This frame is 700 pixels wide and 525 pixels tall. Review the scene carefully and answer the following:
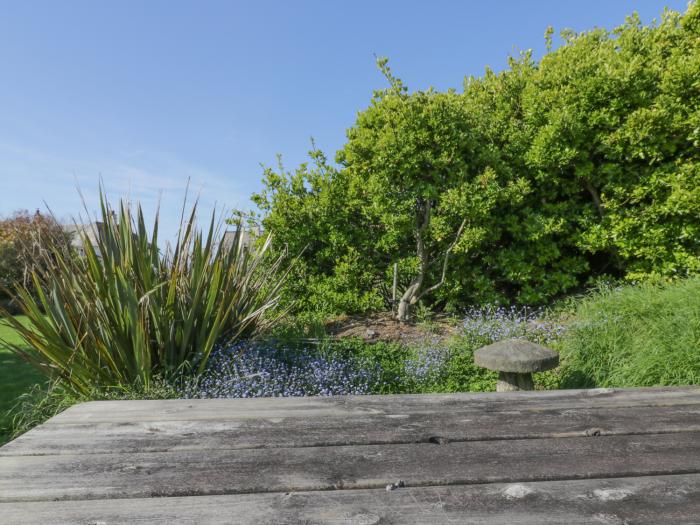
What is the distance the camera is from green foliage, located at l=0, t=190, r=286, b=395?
10.8ft

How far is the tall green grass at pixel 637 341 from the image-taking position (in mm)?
3721

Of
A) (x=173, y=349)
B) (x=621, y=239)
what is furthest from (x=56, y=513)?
(x=621, y=239)

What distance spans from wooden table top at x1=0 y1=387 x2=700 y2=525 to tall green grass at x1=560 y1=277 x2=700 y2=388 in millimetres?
2181

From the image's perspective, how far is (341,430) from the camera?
1.55 meters

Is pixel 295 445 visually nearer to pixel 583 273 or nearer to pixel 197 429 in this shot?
pixel 197 429

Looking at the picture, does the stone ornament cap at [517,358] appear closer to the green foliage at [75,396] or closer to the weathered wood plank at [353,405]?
the weathered wood plank at [353,405]

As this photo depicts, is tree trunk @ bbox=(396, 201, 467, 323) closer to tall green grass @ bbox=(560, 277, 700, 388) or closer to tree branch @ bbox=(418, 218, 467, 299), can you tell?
tree branch @ bbox=(418, 218, 467, 299)

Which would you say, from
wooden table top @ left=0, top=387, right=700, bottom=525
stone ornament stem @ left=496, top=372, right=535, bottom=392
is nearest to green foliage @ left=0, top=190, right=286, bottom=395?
wooden table top @ left=0, top=387, right=700, bottom=525

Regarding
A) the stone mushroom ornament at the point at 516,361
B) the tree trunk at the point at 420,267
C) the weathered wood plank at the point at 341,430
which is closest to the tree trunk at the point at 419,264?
the tree trunk at the point at 420,267

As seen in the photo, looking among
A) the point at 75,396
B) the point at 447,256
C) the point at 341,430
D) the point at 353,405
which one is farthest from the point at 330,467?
the point at 447,256

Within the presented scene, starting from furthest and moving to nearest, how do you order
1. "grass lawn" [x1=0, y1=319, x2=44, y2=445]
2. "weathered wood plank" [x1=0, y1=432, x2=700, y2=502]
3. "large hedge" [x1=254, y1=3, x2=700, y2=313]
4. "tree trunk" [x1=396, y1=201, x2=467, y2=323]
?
"tree trunk" [x1=396, y1=201, x2=467, y2=323] → "large hedge" [x1=254, y1=3, x2=700, y2=313] → "grass lawn" [x1=0, y1=319, x2=44, y2=445] → "weathered wood plank" [x1=0, y1=432, x2=700, y2=502]

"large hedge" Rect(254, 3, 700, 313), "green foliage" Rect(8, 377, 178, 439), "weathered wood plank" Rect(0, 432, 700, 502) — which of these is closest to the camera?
"weathered wood plank" Rect(0, 432, 700, 502)

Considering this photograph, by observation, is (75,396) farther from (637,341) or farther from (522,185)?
(522,185)

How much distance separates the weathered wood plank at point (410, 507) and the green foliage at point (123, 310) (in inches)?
81.9
